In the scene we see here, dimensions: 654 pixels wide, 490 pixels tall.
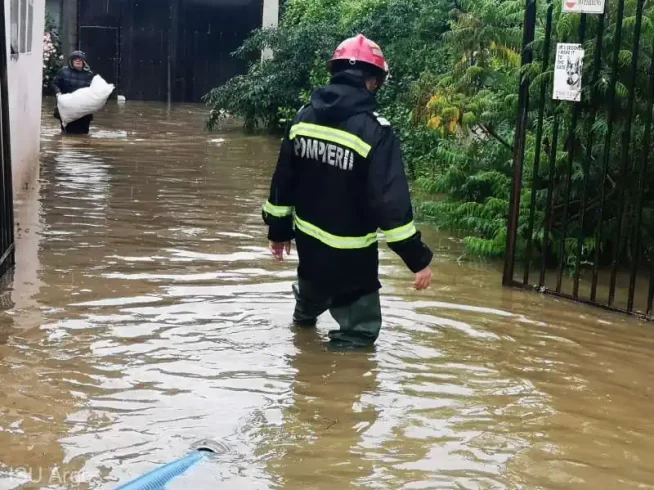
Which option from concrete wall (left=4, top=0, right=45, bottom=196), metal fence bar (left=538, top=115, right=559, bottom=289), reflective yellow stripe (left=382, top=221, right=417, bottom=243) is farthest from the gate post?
concrete wall (left=4, top=0, right=45, bottom=196)

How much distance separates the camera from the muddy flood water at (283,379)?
4613 millimetres

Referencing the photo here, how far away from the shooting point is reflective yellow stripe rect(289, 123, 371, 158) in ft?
19.3

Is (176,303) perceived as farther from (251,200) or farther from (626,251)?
(251,200)

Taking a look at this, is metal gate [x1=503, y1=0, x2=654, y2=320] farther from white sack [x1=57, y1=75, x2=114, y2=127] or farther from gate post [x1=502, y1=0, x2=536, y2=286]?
white sack [x1=57, y1=75, x2=114, y2=127]

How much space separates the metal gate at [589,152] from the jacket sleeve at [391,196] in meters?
2.02

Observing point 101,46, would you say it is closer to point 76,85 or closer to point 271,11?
point 271,11

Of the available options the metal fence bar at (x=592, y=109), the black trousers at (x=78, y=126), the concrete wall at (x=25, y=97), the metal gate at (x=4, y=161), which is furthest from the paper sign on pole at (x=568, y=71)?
the black trousers at (x=78, y=126)

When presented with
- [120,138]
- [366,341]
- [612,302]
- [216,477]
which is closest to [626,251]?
[612,302]

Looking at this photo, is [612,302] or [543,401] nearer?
[543,401]

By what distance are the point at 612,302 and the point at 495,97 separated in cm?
254

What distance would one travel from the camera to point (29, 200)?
11156mm

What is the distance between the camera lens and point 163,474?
168 inches

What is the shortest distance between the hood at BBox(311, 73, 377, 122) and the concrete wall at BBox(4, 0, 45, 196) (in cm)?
526

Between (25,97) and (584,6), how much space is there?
274 inches
